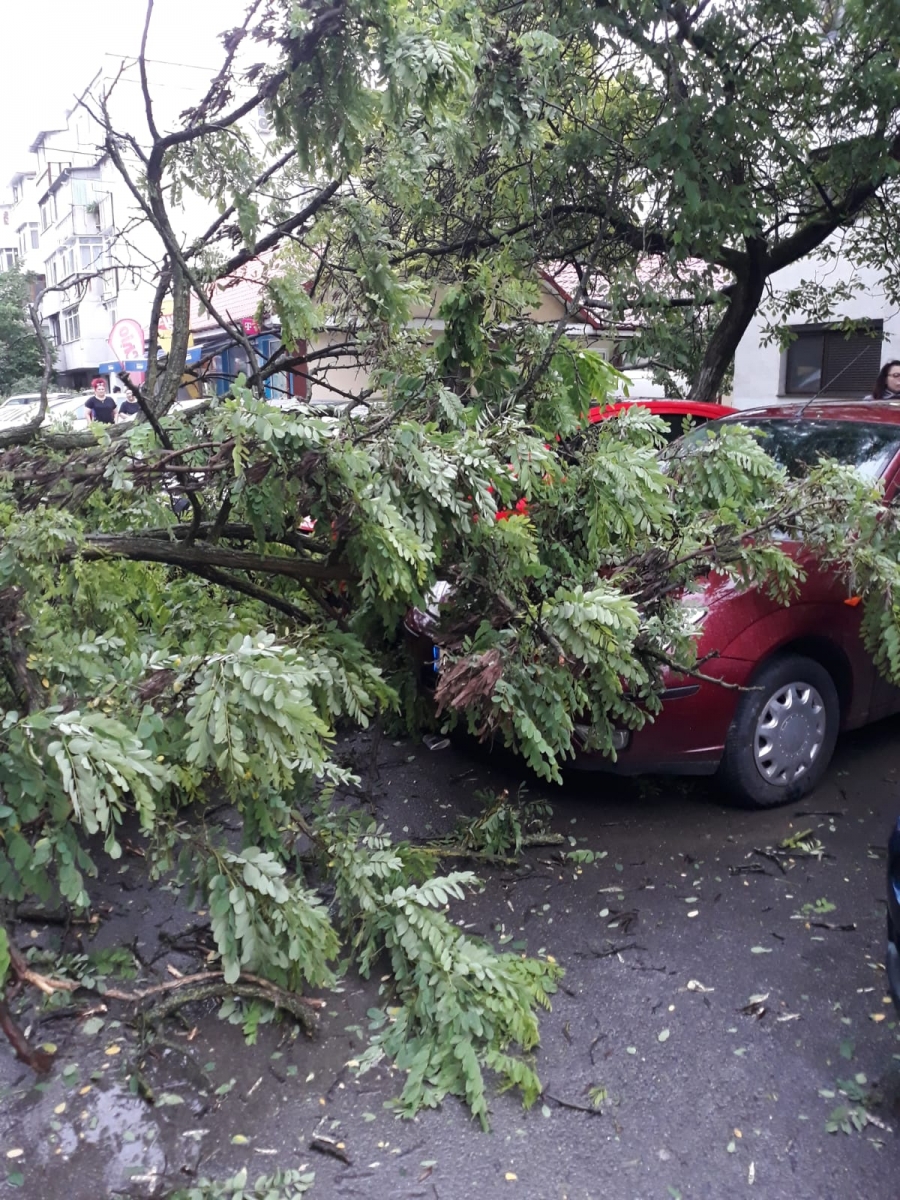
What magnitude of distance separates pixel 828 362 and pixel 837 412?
1142 cm

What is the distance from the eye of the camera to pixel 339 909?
386 centimetres

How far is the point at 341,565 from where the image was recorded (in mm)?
3980

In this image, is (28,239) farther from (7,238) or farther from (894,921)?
(894,921)

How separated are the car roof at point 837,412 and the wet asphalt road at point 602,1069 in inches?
92.1

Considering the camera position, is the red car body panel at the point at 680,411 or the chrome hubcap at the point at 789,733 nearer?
the chrome hubcap at the point at 789,733

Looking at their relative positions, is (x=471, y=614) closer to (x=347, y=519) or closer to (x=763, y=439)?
(x=347, y=519)

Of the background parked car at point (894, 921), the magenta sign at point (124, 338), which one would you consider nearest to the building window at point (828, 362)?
the magenta sign at point (124, 338)

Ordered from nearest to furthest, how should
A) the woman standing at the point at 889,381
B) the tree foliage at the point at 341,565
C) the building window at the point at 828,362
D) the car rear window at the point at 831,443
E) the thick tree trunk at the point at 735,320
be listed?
1. the tree foliage at the point at 341,565
2. the car rear window at the point at 831,443
3. the woman standing at the point at 889,381
4. the thick tree trunk at the point at 735,320
5. the building window at the point at 828,362

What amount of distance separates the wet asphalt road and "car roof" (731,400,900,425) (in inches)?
92.1

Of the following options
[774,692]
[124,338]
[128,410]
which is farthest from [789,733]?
[124,338]

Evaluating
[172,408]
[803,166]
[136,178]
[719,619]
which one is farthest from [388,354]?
[803,166]

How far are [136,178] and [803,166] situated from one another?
577 centimetres

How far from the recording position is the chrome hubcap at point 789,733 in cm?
462

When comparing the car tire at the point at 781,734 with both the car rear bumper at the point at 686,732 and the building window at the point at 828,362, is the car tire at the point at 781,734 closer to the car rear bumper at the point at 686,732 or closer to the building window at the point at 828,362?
the car rear bumper at the point at 686,732
